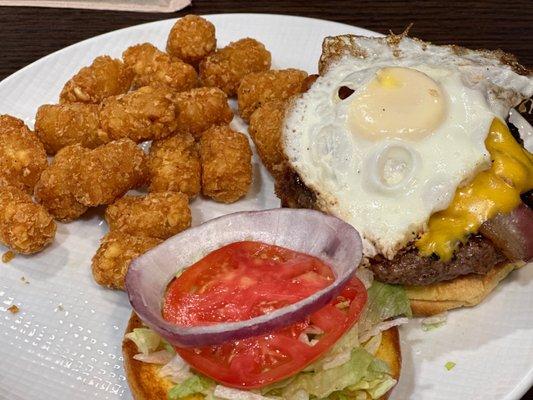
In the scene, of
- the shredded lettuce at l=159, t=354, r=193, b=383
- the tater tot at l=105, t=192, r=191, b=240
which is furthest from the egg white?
the shredded lettuce at l=159, t=354, r=193, b=383

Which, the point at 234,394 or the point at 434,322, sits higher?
the point at 234,394

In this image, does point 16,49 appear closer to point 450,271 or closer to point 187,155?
point 187,155

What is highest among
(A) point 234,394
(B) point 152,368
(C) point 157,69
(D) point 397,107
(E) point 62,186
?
(D) point 397,107

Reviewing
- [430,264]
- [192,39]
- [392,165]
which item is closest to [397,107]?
[392,165]

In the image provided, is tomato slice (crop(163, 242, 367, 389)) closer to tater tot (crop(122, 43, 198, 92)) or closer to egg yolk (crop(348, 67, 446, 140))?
egg yolk (crop(348, 67, 446, 140))

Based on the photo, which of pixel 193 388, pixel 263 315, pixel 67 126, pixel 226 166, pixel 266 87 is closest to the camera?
pixel 263 315

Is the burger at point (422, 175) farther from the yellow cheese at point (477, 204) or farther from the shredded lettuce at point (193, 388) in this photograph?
the shredded lettuce at point (193, 388)

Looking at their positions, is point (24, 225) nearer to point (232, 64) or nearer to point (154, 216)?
point (154, 216)
